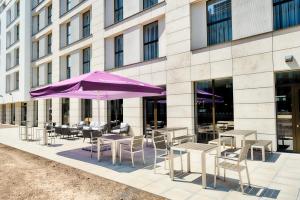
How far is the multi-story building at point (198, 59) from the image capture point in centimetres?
880

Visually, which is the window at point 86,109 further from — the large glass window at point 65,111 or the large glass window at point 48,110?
the large glass window at point 48,110

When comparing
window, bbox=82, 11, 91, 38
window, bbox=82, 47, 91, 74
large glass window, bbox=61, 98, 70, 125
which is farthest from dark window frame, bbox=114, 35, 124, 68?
large glass window, bbox=61, 98, 70, 125

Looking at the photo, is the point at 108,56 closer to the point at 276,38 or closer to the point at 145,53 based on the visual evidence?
the point at 145,53

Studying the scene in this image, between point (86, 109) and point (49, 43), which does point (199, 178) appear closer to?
point (86, 109)

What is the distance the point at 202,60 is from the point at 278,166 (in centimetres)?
569

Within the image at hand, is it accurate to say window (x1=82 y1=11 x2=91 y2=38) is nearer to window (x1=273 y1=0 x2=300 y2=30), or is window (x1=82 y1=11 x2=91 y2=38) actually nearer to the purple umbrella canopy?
the purple umbrella canopy

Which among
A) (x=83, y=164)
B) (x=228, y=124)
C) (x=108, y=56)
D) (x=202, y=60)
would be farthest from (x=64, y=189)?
(x=108, y=56)

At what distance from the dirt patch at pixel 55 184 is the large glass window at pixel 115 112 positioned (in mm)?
7864

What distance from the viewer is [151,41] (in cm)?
1401

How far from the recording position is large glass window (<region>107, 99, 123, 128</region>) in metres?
15.6

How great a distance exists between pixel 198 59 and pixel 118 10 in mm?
8155

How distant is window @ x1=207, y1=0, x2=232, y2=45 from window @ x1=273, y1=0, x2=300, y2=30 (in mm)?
1891

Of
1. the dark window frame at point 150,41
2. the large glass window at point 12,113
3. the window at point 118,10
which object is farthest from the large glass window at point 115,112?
the large glass window at point 12,113

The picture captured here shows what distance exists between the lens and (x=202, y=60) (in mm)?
10914
